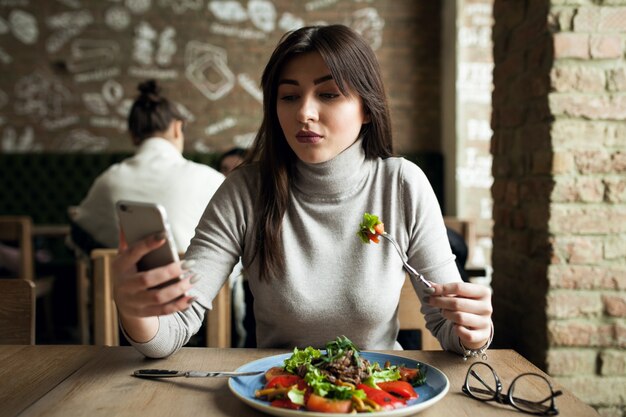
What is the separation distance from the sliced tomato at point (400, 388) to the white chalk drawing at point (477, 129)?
4.25 m

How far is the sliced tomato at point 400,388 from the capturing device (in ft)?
2.76

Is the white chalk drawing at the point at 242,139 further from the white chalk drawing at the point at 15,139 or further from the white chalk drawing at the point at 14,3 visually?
the white chalk drawing at the point at 14,3

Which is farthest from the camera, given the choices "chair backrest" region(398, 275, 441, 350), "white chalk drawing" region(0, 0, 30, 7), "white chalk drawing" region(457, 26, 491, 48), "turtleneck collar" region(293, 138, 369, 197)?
"white chalk drawing" region(0, 0, 30, 7)

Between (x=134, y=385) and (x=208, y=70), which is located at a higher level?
(x=208, y=70)

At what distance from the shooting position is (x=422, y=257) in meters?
1.34

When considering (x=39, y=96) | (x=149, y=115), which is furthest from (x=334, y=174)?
(x=39, y=96)

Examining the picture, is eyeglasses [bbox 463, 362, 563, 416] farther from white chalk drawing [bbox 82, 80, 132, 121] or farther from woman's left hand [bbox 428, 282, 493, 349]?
white chalk drawing [bbox 82, 80, 132, 121]

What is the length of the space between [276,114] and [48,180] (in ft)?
13.9

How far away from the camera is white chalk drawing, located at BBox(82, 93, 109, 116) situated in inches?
202

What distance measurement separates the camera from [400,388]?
849 millimetres

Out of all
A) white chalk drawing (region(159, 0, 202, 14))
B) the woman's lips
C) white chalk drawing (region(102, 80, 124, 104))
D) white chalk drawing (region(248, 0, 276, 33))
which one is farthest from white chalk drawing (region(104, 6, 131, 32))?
the woman's lips

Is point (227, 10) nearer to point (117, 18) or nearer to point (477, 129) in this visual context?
point (117, 18)

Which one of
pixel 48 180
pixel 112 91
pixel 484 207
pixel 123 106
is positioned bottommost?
pixel 484 207

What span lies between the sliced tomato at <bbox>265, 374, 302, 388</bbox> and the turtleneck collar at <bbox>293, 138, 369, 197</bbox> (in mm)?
617
